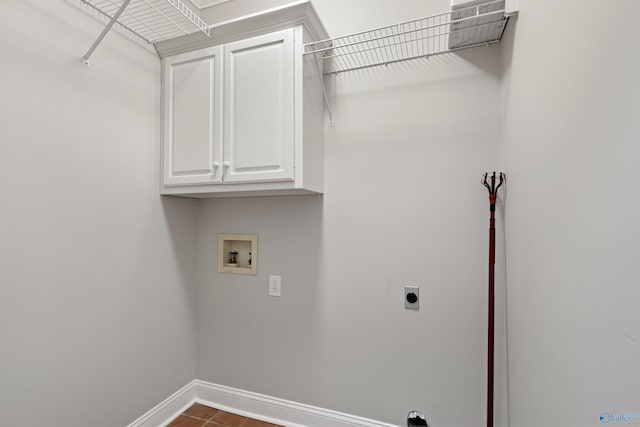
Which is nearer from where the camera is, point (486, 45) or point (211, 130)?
point (486, 45)

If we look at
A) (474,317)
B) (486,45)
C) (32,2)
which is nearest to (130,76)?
(32,2)

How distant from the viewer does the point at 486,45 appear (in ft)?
4.83

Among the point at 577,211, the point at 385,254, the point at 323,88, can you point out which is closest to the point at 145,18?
the point at 323,88

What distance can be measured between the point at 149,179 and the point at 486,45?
196 cm

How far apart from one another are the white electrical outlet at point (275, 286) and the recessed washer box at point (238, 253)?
13cm

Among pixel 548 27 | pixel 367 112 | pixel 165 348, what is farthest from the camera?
pixel 165 348

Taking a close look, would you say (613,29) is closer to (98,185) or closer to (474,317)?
(474,317)

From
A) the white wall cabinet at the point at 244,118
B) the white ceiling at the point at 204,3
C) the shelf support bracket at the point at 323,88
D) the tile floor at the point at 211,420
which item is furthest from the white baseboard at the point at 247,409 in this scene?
the white ceiling at the point at 204,3

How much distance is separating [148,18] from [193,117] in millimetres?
635

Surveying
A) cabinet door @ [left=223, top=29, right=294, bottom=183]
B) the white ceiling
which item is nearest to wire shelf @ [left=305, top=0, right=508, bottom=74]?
cabinet door @ [left=223, top=29, right=294, bottom=183]

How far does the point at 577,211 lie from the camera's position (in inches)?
27.0

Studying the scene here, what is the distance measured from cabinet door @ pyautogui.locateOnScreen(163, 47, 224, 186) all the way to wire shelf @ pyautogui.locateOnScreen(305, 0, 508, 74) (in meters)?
0.58

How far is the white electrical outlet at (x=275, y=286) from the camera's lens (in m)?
1.89

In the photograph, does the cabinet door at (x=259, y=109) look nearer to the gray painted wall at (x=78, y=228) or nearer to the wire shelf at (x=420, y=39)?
the wire shelf at (x=420, y=39)
